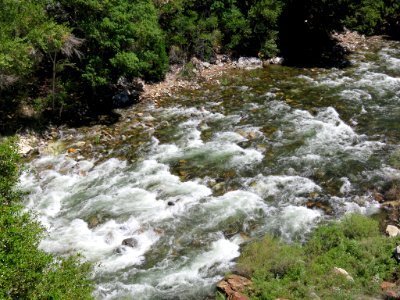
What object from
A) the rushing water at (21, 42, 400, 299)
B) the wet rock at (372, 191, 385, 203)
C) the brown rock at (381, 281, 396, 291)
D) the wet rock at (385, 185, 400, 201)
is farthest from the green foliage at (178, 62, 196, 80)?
the brown rock at (381, 281, 396, 291)

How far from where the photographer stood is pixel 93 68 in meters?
19.4

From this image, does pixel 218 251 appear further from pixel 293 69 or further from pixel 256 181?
pixel 293 69

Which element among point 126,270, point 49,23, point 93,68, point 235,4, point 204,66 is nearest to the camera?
point 126,270

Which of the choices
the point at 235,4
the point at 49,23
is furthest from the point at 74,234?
the point at 235,4

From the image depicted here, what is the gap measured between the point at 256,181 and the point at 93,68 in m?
9.55

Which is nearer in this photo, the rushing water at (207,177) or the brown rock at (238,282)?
the brown rock at (238,282)

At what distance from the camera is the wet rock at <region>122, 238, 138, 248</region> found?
12255 mm

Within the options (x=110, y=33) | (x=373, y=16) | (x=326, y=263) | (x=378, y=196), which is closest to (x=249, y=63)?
(x=373, y=16)

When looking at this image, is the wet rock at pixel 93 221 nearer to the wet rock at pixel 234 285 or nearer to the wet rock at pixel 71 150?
the wet rock at pixel 234 285

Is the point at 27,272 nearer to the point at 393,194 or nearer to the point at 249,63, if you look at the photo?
the point at 393,194

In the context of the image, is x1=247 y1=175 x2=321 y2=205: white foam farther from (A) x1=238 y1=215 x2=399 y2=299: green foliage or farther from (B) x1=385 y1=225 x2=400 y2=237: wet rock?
(B) x1=385 y1=225 x2=400 y2=237: wet rock

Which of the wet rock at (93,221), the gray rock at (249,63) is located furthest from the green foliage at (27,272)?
the gray rock at (249,63)

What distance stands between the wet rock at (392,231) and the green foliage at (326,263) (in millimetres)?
294

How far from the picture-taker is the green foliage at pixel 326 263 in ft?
31.3
